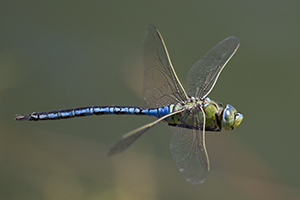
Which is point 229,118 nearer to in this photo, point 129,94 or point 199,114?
point 199,114

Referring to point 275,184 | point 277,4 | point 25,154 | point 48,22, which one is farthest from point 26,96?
point 277,4

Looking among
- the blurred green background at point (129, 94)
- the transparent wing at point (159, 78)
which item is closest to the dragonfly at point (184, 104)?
the transparent wing at point (159, 78)

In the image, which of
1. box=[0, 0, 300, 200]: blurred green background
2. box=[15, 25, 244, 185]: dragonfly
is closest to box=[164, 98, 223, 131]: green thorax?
box=[15, 25, 244, 185]: dragonfly

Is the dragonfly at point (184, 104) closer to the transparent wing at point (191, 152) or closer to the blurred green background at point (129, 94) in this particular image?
the transparent wing at point (191, 152)

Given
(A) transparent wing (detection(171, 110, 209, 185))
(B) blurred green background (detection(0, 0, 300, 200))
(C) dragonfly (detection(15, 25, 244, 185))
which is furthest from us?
(B) blurred green background (detection(0, 0, 300, 200))

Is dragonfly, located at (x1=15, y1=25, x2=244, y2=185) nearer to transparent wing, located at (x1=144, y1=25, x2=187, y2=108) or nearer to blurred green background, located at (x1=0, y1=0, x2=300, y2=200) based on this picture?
transparent wing, located at (x1=144, y1=25, x2=187, y2=108)
